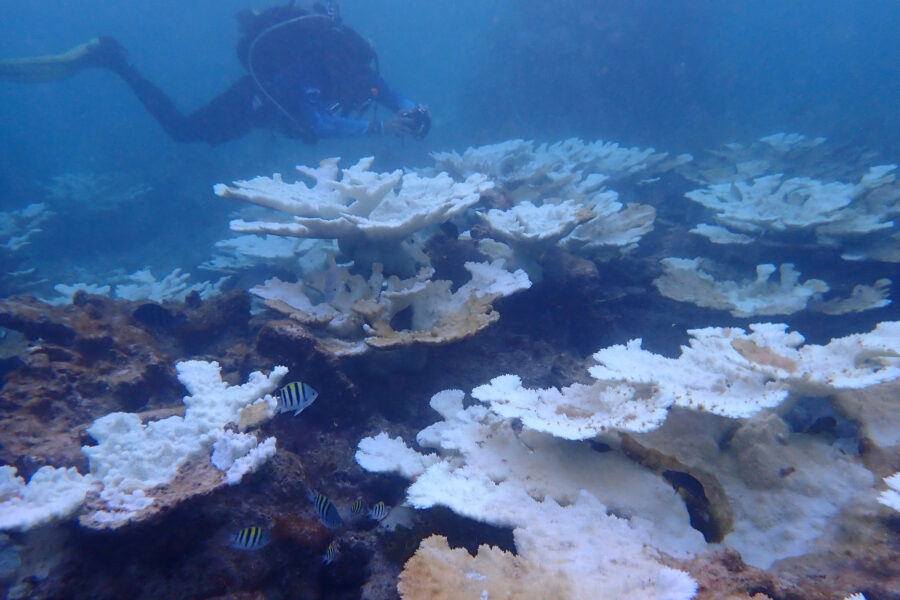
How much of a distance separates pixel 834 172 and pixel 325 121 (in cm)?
1138

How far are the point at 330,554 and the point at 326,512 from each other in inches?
10.6

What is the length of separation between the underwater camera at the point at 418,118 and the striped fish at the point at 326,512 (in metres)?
6.09

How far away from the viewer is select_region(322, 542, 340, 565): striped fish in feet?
8.50

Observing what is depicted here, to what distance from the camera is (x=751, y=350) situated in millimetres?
2805

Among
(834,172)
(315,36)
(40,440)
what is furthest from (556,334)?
(834,172)

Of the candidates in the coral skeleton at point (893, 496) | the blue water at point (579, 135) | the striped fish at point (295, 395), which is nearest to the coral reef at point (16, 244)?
the blue water at point (579, 135)

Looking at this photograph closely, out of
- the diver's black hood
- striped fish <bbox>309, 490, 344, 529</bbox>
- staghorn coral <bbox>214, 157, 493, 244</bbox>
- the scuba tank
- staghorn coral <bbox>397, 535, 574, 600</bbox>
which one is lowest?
staghorn coral <bbox>397, 535, 574, 600</bbox>

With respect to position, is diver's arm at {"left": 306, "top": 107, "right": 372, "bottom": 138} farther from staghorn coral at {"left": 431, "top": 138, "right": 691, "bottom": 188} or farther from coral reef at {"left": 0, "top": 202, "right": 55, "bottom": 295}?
coral reef at {"left": 0, "top": 202, "right": 55, "bottom": 295}

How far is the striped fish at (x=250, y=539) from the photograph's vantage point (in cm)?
230

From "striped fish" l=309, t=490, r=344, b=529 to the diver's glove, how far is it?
6090mm

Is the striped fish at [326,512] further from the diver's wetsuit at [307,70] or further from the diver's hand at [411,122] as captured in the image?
the diver's wetsuit at [307,70]

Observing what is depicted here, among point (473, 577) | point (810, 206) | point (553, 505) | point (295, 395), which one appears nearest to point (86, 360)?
point (295, 395)

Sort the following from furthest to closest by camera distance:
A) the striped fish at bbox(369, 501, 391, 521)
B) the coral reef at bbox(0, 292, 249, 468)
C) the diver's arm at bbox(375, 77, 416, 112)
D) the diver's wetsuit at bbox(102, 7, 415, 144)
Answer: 1. the diver's arm at bbox(375, 77, 416, 112)
2. the diver's wetsuit at bbox(102, 7, 415, 144)
3. the coral reef at bbox(0, 292, 249, 468)
4. the striped fish at bbox(369, 501, 391, 521)

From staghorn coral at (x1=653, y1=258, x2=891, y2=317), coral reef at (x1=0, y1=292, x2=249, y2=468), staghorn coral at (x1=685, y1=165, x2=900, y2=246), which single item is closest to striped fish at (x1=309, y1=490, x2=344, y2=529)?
coral reef at (x1=0, y1=292, x2=249, y2=468)
